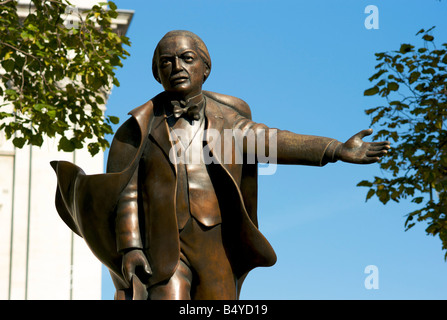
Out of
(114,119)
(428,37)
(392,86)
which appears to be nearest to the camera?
(392,86)

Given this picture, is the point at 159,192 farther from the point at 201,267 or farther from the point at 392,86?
the point at 392,86

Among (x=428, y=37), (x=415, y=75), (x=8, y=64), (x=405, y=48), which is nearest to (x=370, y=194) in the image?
(x=415, y=75)

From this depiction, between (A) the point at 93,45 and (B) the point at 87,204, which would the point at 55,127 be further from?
(B) the point at 87,204

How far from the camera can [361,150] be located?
19.0 feet

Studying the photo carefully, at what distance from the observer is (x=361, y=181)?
1231 centimetres

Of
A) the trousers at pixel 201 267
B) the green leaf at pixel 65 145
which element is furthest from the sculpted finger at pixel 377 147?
the green leaf at pixel 65 145

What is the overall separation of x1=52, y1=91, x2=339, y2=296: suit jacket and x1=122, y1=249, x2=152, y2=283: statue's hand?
0.05 meters

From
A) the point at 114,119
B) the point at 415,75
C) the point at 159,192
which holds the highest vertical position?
the point at 415,75

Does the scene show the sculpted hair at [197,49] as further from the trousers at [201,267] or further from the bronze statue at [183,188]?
the trousers at [201,267]

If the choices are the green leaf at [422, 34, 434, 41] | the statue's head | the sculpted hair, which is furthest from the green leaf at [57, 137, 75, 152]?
the statue's head

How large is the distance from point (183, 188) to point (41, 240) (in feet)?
53.5
